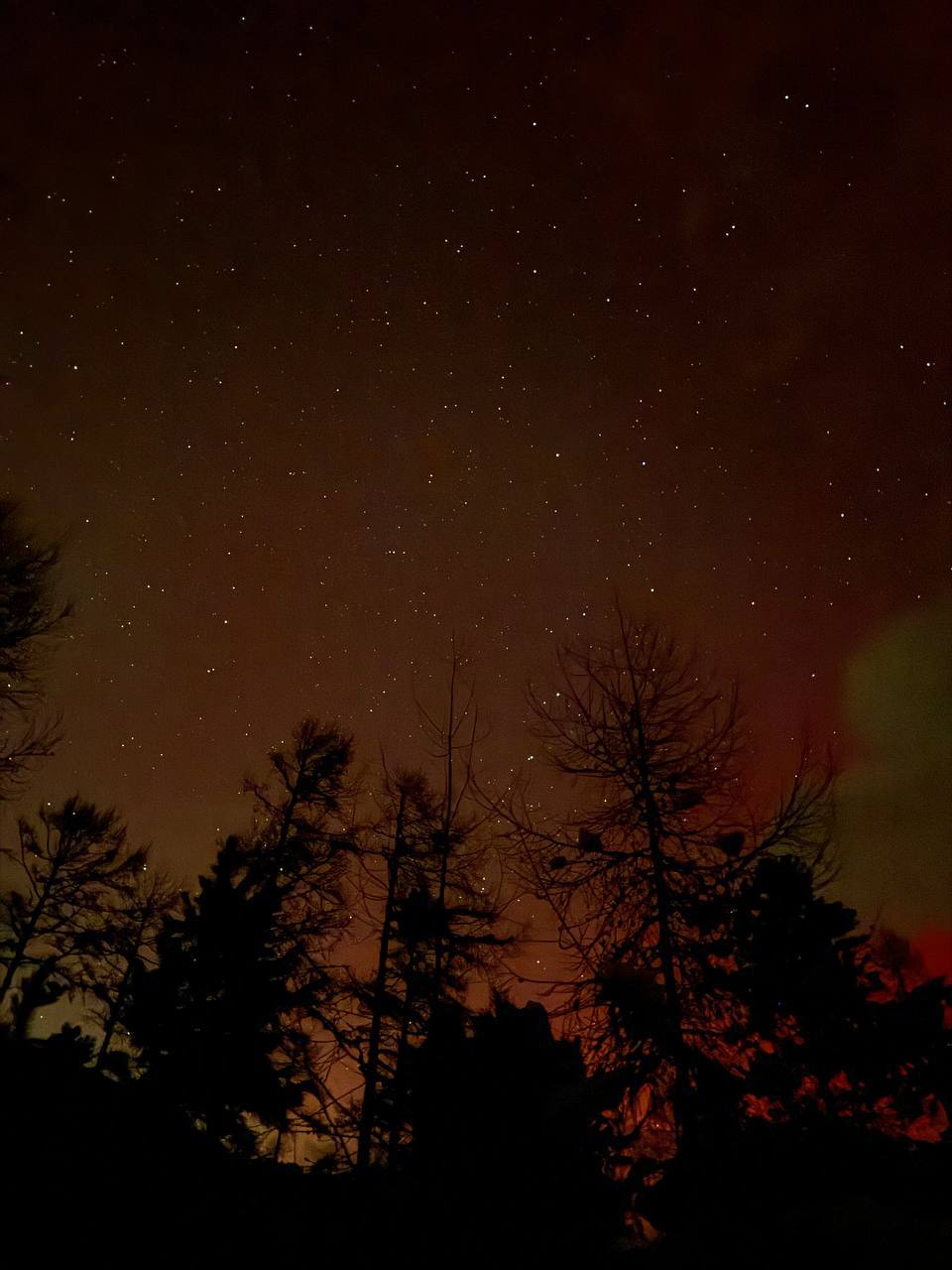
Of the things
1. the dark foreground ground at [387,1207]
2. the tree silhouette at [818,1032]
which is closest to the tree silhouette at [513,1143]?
the dark foreground ground at [387,1207]

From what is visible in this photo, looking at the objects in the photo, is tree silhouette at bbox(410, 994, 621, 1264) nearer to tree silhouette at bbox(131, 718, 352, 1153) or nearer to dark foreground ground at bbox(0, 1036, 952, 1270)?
dark foreground ground at bbox(0, 1036, 952, 1270)

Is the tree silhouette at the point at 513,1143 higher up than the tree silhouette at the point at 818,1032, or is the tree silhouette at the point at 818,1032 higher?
the tree silhouette at the point at 818,1032

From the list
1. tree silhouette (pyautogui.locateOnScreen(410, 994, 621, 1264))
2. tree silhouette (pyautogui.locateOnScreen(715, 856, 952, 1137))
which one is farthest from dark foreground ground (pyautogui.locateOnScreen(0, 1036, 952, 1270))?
tree silhouette (pyautogui.locateOnScreen(715, 856, 952, 1137))

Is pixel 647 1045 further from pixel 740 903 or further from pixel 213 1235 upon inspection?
pixel 213 1235

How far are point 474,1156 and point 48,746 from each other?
28.7 ft

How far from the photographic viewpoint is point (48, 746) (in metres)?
10.1

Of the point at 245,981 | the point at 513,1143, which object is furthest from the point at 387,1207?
the point at 245,981

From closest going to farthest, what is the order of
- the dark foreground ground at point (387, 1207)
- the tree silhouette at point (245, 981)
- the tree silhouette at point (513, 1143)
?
1. the dark foreground ground at point (387, 1207)
2. the tree silhouette at point (513, 1143)
3. the tree silhouette at point (245, 981)

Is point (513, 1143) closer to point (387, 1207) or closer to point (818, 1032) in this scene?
point (387, 1207)

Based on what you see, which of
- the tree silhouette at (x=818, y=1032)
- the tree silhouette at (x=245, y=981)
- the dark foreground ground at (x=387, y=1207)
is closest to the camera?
the dark foreground ground at (x=387, y=1207)

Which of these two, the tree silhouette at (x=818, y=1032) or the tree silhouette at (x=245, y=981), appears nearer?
the tree silhouette at (x=818, y=1032)

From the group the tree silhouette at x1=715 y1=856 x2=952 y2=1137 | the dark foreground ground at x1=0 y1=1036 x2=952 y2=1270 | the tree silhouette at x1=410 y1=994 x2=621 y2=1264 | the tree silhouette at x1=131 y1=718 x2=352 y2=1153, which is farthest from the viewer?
the tree silhouette at x1=131 y1=718 x2=352 y2=1153

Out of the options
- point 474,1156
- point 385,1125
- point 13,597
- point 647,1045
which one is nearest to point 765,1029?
point 647,1045

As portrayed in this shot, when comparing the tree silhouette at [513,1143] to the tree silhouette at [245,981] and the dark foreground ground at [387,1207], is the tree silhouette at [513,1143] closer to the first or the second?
the dark foreground ground at [387,1207]
